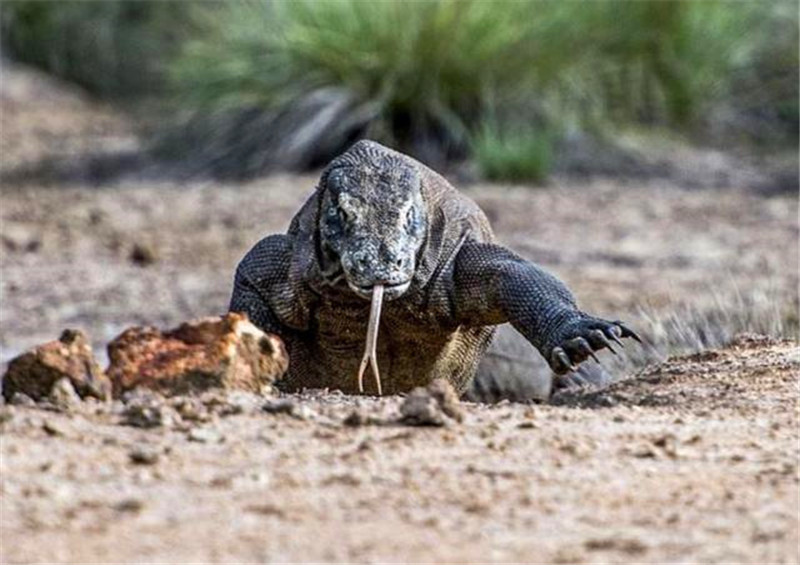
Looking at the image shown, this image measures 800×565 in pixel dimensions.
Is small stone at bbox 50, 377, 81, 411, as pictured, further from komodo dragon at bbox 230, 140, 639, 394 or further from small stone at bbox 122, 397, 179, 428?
komodo dragon at bbox 230, 140, 639, 394

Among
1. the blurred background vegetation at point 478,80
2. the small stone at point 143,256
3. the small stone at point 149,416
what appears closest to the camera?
the small stone at point 149,416

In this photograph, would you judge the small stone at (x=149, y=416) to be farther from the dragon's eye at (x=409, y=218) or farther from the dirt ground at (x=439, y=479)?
the dragon's eye at (x=409, y=218)

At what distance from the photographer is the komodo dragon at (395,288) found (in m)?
6.63

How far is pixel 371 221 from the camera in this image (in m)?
6.66

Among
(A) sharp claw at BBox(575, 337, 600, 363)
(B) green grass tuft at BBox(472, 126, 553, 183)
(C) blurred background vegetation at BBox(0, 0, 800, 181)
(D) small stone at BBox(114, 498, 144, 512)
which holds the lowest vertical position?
(D) small stone at BBox(114, 498, 144, 512)

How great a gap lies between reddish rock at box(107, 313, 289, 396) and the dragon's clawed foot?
4.78ft

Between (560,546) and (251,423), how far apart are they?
111 centimetres

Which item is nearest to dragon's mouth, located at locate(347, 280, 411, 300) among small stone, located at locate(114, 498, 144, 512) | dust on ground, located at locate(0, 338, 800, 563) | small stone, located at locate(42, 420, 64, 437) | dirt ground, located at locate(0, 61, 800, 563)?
dirt ground, located at locate(0, 61, 800, 563)

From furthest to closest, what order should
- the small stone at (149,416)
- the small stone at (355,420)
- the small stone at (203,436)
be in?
the small stone at (355,420), the small stone at (149,416), the small stone at (203,436)

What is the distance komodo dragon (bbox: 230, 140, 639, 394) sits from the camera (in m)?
6.63

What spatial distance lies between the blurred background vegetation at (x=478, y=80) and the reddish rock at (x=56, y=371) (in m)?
10.9

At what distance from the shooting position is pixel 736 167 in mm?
17453

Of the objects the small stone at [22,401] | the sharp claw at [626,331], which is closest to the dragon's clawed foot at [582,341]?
the sharp claw at [626,331]

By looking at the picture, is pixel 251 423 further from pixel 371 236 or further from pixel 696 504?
pixel 371 236
